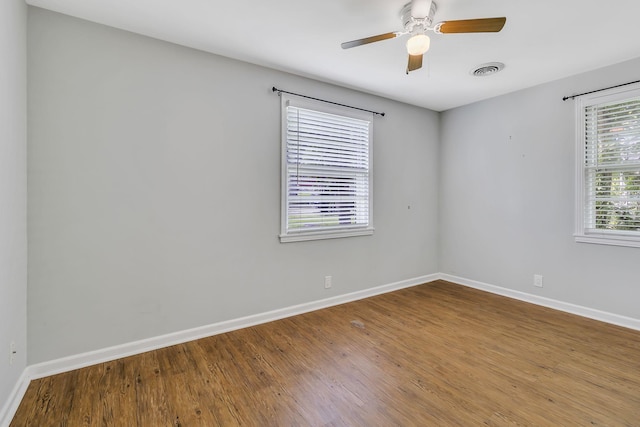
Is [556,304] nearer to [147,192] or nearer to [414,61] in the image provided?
[414,61]

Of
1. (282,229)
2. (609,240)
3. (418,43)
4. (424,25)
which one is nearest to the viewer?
(418,43)

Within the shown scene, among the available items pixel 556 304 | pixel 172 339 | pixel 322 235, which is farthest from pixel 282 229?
pixel 556 304

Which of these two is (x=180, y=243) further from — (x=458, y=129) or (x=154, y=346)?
(x=458, y=129)

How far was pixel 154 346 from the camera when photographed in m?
2.43

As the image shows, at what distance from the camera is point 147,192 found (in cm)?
241

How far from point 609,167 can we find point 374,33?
2.76 metres

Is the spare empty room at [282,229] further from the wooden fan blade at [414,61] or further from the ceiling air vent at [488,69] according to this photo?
the wooden fan blade at [414,61]

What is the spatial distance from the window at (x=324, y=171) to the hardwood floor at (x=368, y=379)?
3.55 ft

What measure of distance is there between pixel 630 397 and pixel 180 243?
11.1 ft

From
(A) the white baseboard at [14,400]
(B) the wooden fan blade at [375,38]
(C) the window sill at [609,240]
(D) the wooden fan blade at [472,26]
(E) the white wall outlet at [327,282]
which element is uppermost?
(B) the wooden fan blade at [375,38]

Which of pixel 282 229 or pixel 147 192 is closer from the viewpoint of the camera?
pixel 147 192

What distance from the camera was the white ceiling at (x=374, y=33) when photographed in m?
2.02

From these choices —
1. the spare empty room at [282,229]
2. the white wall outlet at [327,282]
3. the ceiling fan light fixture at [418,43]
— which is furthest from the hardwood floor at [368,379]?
the ceiling fan light fixture at [418,43]

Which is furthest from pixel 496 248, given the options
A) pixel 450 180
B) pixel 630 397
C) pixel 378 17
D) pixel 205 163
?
pixel 205 163
